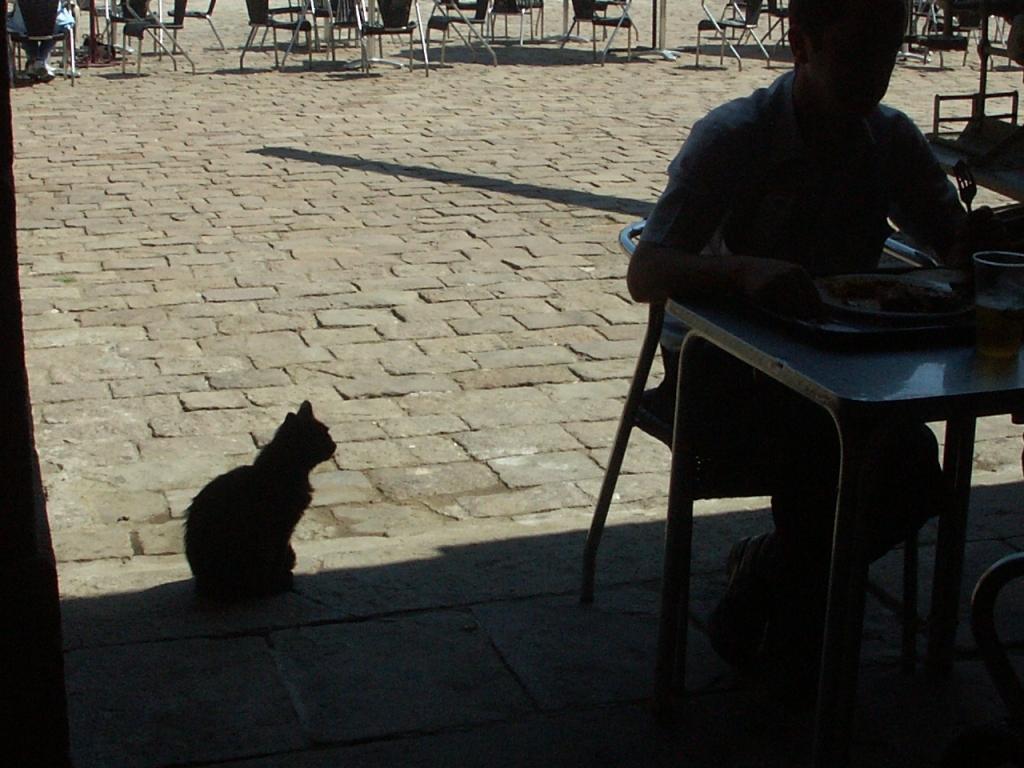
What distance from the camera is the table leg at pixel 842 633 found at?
7.84 ft

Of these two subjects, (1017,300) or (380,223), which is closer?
(1017,300)

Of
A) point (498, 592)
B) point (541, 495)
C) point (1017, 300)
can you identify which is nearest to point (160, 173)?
point (541, 495)

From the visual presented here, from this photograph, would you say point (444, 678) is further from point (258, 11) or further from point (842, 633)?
point (258, 11)

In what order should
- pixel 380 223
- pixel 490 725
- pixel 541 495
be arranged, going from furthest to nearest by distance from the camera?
pixel 380 223 < pixel 541 495 < pixel 490 725

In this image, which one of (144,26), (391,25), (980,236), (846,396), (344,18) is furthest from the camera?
(344,18)

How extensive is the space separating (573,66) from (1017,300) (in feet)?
52.7

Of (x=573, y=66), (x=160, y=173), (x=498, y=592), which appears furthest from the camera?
(x=573, y=66)

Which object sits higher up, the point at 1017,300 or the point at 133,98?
the point at 1017,300

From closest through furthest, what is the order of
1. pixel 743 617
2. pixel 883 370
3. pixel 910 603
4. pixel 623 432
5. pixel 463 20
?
pixel 883 370 → pixel 743 617 → pixel 910 603 → pixel 623 432 → pixel 463 20

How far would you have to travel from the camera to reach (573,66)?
59.3 ft

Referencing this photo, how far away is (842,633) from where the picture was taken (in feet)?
7.98

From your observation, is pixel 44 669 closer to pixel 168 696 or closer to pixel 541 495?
pixel 168 696

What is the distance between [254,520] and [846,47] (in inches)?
77.3

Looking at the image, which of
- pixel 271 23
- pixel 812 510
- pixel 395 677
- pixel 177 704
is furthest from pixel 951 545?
pixel 271 23
